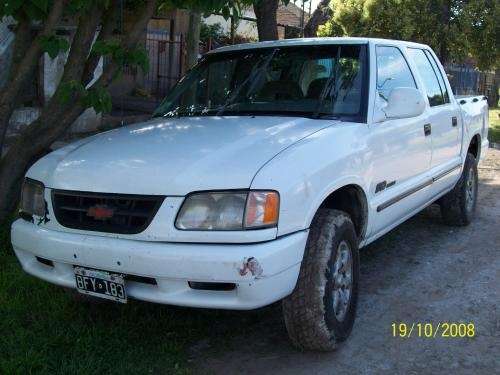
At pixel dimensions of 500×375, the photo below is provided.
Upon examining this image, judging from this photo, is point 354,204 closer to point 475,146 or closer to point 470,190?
point 470,190

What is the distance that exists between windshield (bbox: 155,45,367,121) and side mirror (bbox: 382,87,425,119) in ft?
0.62

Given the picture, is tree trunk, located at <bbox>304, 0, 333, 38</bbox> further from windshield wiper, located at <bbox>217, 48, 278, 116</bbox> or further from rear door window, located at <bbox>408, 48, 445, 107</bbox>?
windshield wiper, located at <bbox>217, 48, 278, 116</bbox>

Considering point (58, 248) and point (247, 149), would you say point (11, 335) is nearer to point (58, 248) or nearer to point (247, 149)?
point (58, 248)

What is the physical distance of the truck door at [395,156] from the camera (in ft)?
13.6

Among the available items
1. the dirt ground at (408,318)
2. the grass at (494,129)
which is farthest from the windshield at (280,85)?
the grass at (494,129)

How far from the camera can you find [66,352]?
11.5ft

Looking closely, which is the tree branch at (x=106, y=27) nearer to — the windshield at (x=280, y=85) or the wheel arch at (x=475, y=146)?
the windshield at (x=280, y=85)

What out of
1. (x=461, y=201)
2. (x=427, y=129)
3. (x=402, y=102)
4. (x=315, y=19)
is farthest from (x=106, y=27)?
(x=315, y=19)

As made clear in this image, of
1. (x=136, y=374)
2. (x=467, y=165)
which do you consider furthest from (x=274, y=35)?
(x=136, y=374)

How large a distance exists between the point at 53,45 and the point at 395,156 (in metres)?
2.45

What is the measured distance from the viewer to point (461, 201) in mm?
6309

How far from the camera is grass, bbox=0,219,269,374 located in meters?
3.35

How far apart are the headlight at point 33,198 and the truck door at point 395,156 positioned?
2009 millimetres
